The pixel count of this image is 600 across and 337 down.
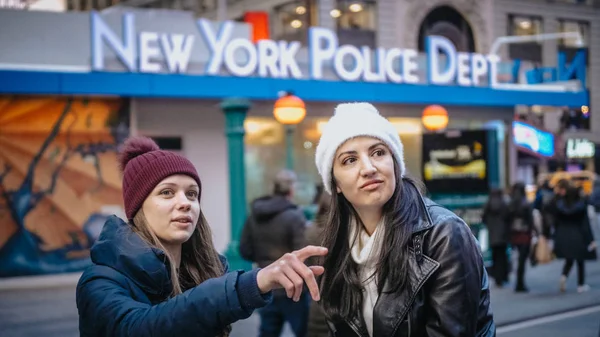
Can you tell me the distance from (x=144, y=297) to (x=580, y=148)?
40964 mm

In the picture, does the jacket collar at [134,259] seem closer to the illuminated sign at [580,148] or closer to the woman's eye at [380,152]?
the woman's eye at [380,152]

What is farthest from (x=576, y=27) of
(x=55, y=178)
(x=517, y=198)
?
(x=55, y=178)

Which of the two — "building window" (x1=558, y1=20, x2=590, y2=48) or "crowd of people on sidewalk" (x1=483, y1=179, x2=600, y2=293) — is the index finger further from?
"building window" (x1=558, y1=20, x2=590, y2=48)

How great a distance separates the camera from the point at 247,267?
13820 millimetres

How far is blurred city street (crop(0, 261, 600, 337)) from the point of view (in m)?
9.70

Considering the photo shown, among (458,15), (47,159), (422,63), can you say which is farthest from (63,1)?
(458,15)

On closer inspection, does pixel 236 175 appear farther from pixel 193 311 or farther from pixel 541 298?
pixel 193 311

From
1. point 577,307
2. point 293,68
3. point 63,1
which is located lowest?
point 577,307

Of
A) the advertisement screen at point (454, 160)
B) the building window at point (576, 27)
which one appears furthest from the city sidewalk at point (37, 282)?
the building window at point (576, 27)

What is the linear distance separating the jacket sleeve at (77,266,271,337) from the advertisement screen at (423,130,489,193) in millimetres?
11217

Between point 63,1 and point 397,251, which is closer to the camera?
point 397,251

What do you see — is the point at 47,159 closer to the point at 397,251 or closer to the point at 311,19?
the point at 397,251

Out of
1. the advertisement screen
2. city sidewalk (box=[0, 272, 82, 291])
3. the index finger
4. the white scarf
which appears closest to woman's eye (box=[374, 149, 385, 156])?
the white scarf

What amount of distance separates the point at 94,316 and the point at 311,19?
27.6 m
